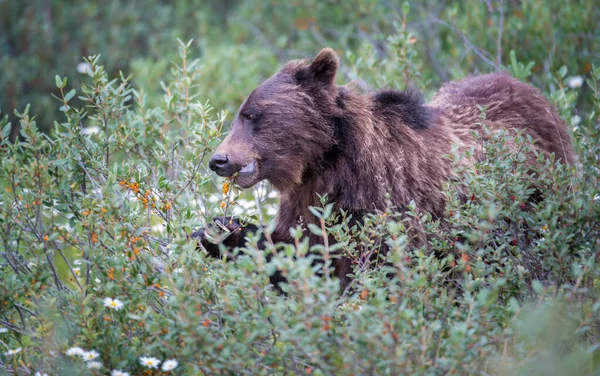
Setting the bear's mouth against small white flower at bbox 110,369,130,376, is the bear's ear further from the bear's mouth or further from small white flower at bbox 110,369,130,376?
small white flower at bbox 110,369,130,376

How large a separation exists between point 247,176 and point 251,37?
701 centimetres

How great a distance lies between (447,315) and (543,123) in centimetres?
252

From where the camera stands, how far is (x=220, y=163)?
4.13 m

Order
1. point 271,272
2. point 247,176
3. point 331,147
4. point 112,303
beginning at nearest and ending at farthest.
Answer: point 271,272, point 112,303, point 247,176, point 331,147

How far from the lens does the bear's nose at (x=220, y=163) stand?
13.5ft

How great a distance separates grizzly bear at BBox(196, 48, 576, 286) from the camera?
4.23m

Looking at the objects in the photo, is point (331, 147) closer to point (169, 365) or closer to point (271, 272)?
point (271, 272)

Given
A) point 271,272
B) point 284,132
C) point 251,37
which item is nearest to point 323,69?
point 284,132

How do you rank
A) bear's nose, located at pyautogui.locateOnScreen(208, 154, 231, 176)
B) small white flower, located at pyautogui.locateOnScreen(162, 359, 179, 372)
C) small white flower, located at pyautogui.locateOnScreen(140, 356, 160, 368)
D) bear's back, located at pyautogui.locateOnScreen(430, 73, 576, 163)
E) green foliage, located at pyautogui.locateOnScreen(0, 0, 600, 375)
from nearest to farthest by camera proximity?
green foliage, located at pyautogui.locateOnScreen(0, 0, 600, 375) < small white flower, located at pyautogui.locateOnScreen(162, 359, 179, 372) < small white flower, located at pyautogui.locateOnScreen(140, 356, 160, 368) < bear's nose, located at pyautogui.locateOnScreen(208, 154, 231, 176) < bear's back, located at pyautogui.locateOnScreen(430, 73, 576, 163)

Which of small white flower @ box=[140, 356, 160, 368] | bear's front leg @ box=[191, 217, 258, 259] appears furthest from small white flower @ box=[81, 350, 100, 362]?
bear's front leg @ box=[191, 217, 258, 259]

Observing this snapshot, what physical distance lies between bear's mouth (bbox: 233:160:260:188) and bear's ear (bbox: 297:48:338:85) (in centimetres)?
67

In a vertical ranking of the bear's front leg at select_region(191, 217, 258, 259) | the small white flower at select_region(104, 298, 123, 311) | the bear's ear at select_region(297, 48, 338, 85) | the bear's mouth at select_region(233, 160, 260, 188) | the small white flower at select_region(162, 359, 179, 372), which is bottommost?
the bear's front leg at select_region(191, 217, 258, 259)

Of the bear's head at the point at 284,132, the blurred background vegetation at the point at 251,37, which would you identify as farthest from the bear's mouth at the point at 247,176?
the blurred background vegetation at the point at 251,37

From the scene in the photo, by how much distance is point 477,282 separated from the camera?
3.07 meters
